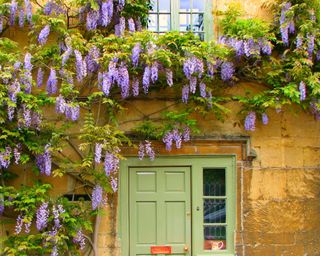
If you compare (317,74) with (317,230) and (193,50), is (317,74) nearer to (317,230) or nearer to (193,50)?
(193,50)

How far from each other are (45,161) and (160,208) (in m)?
1.59

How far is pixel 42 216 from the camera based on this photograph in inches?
232

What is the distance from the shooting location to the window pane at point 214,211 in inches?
264

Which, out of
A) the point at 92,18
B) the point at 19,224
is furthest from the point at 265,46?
the point at 19,224

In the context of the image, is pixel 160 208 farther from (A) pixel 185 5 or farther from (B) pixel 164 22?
(A) pixel 185 5

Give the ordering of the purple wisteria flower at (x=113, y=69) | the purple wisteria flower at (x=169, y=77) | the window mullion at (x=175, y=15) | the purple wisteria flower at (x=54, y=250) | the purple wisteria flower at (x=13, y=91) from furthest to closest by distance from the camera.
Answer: the window mullion at (x=175, y=15), the purple wisteria flower at (x=169, y=77), the purple wisteria flower at (x=113, y=69), the purple wisteria flower at (x=54, y=250), the purple wisteria flower at (x=13, y=91)

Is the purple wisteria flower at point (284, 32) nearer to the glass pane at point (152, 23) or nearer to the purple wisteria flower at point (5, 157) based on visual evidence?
the glass pane at point (152, 23)

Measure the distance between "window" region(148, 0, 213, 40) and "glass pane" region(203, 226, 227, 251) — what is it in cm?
247

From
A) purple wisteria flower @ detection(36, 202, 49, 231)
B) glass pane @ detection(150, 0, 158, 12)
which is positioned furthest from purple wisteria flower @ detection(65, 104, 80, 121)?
glass pane @ detection(150, 0, 158, 12)

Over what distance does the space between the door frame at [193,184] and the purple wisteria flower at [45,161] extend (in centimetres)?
96

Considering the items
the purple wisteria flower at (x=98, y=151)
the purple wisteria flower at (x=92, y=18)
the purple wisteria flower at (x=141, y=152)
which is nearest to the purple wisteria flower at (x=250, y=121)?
the purple wisteria flower at (x=141, y=152)

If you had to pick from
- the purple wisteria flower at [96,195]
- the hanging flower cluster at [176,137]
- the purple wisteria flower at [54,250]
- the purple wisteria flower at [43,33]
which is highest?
the purple wisteria flower at [43,33]

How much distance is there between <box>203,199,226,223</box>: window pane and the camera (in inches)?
264

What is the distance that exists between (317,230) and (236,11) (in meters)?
3.00
